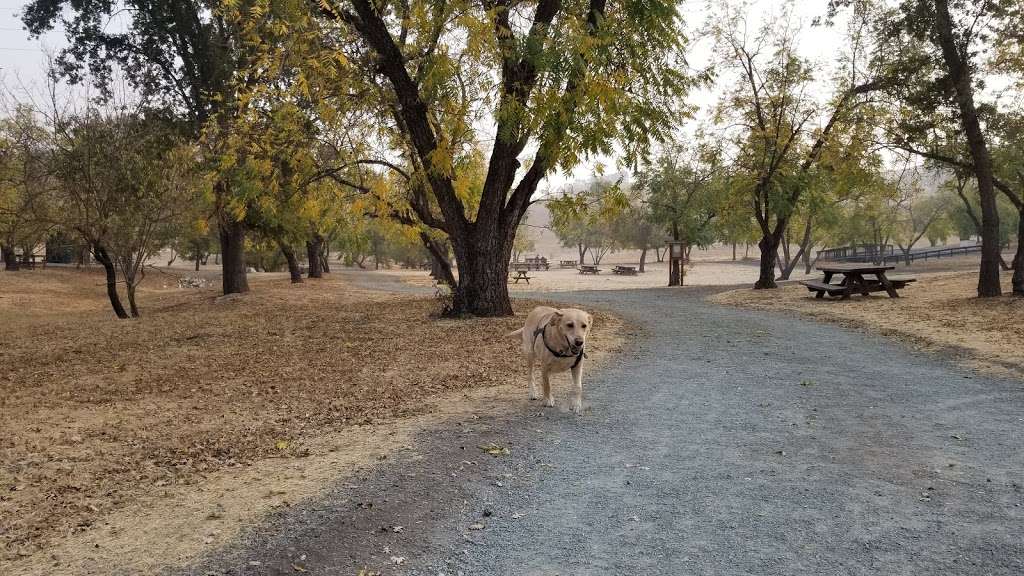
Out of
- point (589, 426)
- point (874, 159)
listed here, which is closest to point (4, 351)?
point (589, 426)

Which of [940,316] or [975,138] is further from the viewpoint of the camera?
[975,138]

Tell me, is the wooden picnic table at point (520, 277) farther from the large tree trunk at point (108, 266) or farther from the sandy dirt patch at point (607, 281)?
the large tree trunk at point (108, 266)

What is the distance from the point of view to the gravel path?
141 inches

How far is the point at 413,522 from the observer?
4133 millimetres

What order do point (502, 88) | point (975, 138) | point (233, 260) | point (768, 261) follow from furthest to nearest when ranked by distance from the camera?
Result: point (768, 261)
point (233, 260)
point (975, 138)
point (502, 88)

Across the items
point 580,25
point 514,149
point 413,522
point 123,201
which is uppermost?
point 580,25

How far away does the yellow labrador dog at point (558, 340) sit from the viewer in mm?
6105

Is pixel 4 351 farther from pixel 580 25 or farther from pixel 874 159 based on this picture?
pixel 874 159

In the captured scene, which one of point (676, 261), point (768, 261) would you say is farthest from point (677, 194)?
point (768, 261)

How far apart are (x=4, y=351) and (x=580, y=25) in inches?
502

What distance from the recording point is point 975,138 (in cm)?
1712

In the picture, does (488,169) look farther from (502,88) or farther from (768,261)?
(768,261)

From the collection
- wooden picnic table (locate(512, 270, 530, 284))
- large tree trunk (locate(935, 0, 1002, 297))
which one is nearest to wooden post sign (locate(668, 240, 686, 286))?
wooden picnic table (locate(512, 270, 530, 284))

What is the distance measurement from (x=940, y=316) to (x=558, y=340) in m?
12.6
